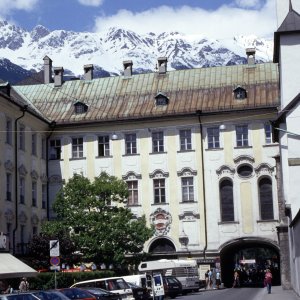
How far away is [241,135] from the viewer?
6125cm

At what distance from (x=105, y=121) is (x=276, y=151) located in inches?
589

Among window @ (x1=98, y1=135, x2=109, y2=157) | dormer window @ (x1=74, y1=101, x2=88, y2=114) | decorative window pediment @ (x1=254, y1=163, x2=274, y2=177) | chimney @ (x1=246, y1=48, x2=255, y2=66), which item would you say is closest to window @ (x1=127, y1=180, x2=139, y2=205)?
window @ (x1=98, y1=135, x2=109, y2=157)

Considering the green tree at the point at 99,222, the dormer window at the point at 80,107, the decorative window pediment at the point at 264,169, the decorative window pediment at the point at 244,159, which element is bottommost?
the green tree at the point at 99,222

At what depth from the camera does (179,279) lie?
2072 inches

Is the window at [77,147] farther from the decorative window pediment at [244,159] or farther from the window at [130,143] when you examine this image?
the decorative window pediment at [244,159]

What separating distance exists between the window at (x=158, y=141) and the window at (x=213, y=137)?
4.05 m

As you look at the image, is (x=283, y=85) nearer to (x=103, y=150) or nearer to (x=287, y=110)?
(x=287, y=110)

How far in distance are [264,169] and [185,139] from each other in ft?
23.6

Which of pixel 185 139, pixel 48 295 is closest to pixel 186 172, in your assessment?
pixel 185 139

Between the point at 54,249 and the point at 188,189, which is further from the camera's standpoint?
the point at 188,189

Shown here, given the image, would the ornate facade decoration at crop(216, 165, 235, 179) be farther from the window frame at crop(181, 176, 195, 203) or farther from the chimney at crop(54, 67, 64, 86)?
the chimney at crop(54, 67, 64, 86)

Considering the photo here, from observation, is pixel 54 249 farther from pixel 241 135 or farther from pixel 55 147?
pixel 55 147

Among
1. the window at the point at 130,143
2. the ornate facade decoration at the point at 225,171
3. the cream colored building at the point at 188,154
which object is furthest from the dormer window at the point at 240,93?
the window at the point at 130,143

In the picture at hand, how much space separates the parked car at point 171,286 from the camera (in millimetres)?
47062
